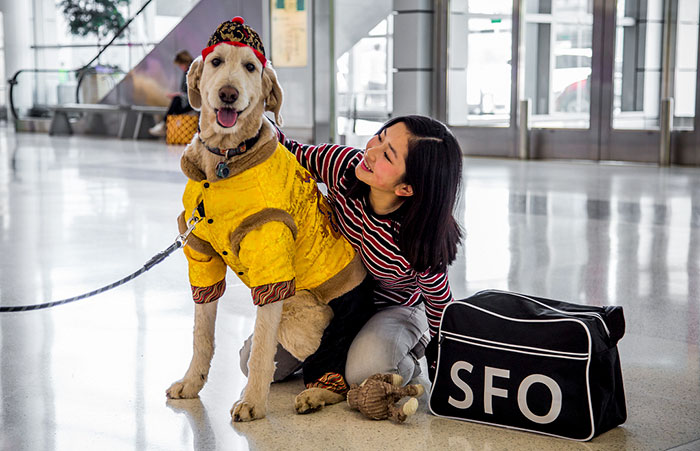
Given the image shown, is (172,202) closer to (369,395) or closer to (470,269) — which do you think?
(470,269)

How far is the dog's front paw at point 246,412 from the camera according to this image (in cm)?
244

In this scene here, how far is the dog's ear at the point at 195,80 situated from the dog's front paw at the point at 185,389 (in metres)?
0.86

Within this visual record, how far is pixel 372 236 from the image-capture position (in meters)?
2.62

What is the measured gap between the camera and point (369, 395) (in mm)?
2471

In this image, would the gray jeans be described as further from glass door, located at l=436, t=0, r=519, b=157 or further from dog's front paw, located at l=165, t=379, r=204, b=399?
glass door, located at l=436, t=0, r=519, b=157

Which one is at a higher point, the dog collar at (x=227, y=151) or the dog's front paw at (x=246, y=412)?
the dog collar at (x=227, y=151)

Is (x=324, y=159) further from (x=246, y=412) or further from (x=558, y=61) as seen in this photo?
(x=558, y=61)

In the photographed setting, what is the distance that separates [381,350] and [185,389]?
629 millimetres

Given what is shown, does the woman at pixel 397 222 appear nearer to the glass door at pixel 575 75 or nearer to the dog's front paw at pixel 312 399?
the dog's front paw at pixel 312 399

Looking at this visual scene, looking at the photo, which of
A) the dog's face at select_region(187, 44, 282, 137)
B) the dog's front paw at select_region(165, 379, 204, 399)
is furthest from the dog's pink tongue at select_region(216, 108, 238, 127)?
the dog's front paw at select_region(165, 379, 204, 399)

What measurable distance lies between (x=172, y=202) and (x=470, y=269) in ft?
10.9

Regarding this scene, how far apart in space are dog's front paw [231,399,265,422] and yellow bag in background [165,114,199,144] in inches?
467

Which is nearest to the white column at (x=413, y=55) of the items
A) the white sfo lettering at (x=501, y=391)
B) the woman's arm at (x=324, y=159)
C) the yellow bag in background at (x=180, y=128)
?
the yellow bag in background at (x=180, y=128)

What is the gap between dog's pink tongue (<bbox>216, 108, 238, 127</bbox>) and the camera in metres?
2.31
